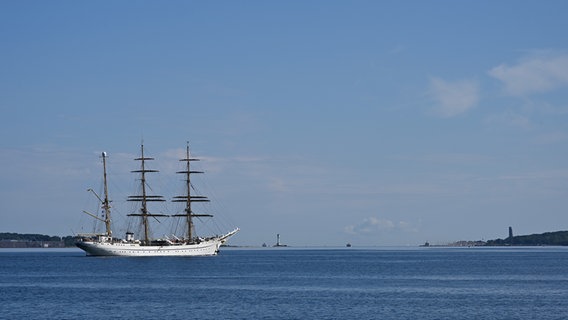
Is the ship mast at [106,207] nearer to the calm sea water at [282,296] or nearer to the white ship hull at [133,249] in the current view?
the white ship hull at [133,249]

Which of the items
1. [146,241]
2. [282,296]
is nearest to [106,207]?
[146,241]

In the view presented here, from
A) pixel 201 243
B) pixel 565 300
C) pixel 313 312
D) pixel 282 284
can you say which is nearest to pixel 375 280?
pixel 282 284

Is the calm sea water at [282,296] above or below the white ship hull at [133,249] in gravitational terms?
below

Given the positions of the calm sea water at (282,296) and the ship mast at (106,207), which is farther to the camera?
the ship mast at (106,207)

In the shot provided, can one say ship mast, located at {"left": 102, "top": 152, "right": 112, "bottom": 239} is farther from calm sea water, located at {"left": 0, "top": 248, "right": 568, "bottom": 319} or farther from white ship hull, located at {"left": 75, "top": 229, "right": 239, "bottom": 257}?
calm sea water, located at {"left": 0, "top": 248, "right": 568, "bottom": 319}

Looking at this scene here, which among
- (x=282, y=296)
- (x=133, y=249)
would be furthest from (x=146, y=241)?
(x=282, y=296)

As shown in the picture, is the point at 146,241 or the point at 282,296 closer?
the point at 282,296

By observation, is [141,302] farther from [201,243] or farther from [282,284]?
[201,243]

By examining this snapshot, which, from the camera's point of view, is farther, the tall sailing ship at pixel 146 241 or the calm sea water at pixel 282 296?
the tall sailing ship at pixel 146 241

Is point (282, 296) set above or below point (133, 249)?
below

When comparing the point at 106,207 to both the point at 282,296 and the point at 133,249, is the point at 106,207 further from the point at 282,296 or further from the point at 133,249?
the point at 282,296

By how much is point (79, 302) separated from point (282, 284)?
1134 inches

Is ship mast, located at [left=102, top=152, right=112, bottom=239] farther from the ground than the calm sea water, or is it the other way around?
ship mast, located at [left=102, top=152, right=112, bottom=239]

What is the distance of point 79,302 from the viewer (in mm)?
75250
